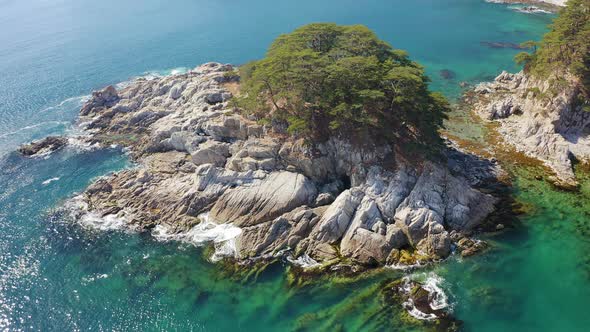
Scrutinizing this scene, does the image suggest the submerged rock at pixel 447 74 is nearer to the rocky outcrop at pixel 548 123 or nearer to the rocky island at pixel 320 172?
the rocky outcrop at pixel 548 123

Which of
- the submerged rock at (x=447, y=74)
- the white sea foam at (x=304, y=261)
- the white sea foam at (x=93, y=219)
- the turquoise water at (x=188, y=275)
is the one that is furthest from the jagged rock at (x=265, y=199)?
the submerged rock at (x=447, y=74)

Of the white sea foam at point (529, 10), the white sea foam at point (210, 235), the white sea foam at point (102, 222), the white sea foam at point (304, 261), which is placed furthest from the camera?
the white sea foam at point (529, 10)

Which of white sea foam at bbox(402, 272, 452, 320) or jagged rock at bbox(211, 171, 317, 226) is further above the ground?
jagged rock at bbox(211, 171, 317, 226)

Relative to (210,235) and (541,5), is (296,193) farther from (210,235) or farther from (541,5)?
(541,5)

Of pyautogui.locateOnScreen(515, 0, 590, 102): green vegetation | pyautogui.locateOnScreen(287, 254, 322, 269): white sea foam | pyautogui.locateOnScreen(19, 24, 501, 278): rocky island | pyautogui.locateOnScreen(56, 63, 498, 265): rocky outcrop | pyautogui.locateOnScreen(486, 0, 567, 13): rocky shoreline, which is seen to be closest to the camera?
pyautogui.locateOnScreen(287, 254, 322, 269): white sea foam

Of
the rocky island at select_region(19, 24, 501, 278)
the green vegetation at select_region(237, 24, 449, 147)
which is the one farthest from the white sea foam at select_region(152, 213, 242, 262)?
the green vegetation at select_region(237, 24, 449, 147)

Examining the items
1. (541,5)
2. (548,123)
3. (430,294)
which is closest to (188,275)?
(430,294)

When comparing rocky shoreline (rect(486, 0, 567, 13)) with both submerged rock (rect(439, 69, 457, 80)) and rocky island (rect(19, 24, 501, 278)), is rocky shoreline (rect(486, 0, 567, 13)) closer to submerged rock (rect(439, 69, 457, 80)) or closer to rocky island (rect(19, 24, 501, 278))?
submerged rock (rect(439, 69, 457, 80))
